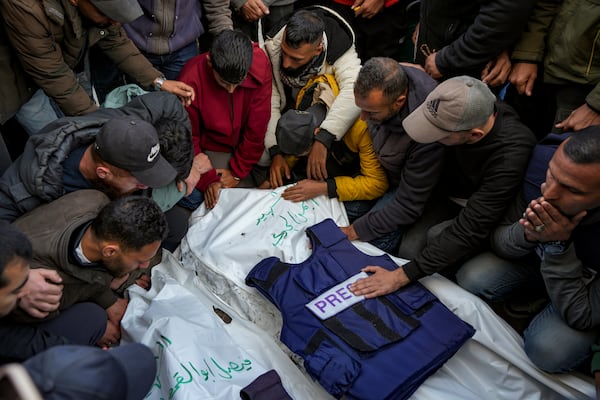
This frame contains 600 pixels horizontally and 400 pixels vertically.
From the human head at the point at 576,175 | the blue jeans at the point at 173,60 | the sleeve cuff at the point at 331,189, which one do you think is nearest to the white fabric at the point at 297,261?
the sleeve cuff at the point at 331,189

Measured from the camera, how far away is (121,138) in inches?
76.0

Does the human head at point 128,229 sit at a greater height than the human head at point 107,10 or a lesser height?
lesser

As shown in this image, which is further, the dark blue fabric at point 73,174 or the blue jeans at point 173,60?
the blue jeans at point 173,60

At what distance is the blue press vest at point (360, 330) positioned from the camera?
1.85m

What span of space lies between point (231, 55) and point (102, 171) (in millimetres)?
826

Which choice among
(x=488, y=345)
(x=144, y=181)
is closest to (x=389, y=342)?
(x=488, y=345)

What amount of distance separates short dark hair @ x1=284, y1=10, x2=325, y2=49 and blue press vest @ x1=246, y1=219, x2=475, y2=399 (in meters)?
1.09

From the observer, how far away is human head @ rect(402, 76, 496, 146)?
188 centimetres

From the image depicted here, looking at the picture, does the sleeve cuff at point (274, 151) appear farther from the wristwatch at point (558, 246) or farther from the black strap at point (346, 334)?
the wristwatch at point (558, 246)

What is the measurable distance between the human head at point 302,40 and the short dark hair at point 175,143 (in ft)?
2.34

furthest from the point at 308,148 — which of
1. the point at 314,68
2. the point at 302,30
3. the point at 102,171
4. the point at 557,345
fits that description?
the point at 557,345

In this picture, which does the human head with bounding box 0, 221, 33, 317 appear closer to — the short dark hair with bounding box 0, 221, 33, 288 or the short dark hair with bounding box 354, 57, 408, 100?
the short dark hair with bounding box 0, 221, 33, 288

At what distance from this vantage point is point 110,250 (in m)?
1.78

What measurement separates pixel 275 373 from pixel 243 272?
0.52 m
